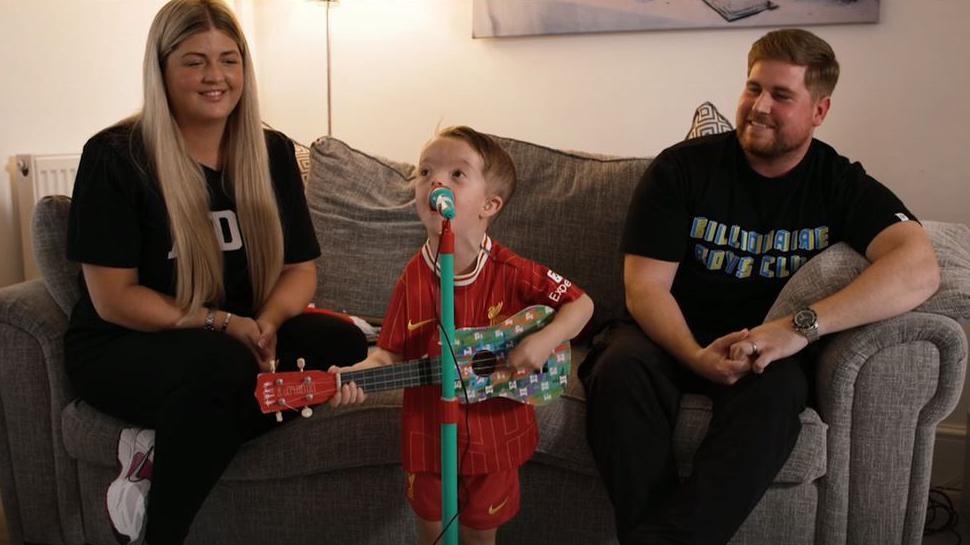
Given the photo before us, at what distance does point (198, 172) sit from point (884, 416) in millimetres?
1363

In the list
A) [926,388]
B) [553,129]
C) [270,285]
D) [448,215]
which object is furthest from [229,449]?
[553,129]

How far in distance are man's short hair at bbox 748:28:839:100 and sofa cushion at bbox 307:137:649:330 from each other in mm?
469

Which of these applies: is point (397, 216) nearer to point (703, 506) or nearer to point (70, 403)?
point (70, 403)

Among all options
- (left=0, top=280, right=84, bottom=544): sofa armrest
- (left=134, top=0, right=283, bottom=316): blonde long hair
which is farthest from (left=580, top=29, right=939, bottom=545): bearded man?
(left=0, top=280, right=84, bottom=544): sofa armrest

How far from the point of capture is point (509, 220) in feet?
7.38

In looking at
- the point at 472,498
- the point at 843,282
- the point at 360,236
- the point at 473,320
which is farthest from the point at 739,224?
the point at 360,236

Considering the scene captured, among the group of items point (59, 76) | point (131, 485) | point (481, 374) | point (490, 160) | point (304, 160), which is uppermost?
point (59, 76)

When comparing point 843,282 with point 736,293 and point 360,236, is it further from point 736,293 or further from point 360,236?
point 360,236

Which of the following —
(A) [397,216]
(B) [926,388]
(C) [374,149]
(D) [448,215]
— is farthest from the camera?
(C) [374,149]

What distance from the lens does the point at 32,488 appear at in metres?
1.84

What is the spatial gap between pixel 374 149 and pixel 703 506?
2051mm

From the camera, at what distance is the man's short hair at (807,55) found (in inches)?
71.4

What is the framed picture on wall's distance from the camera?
261 centimetres

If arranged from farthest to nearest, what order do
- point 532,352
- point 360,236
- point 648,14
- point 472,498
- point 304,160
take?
point 648,14
point 304,160
point 360,236
point 472,498
point 532,352
